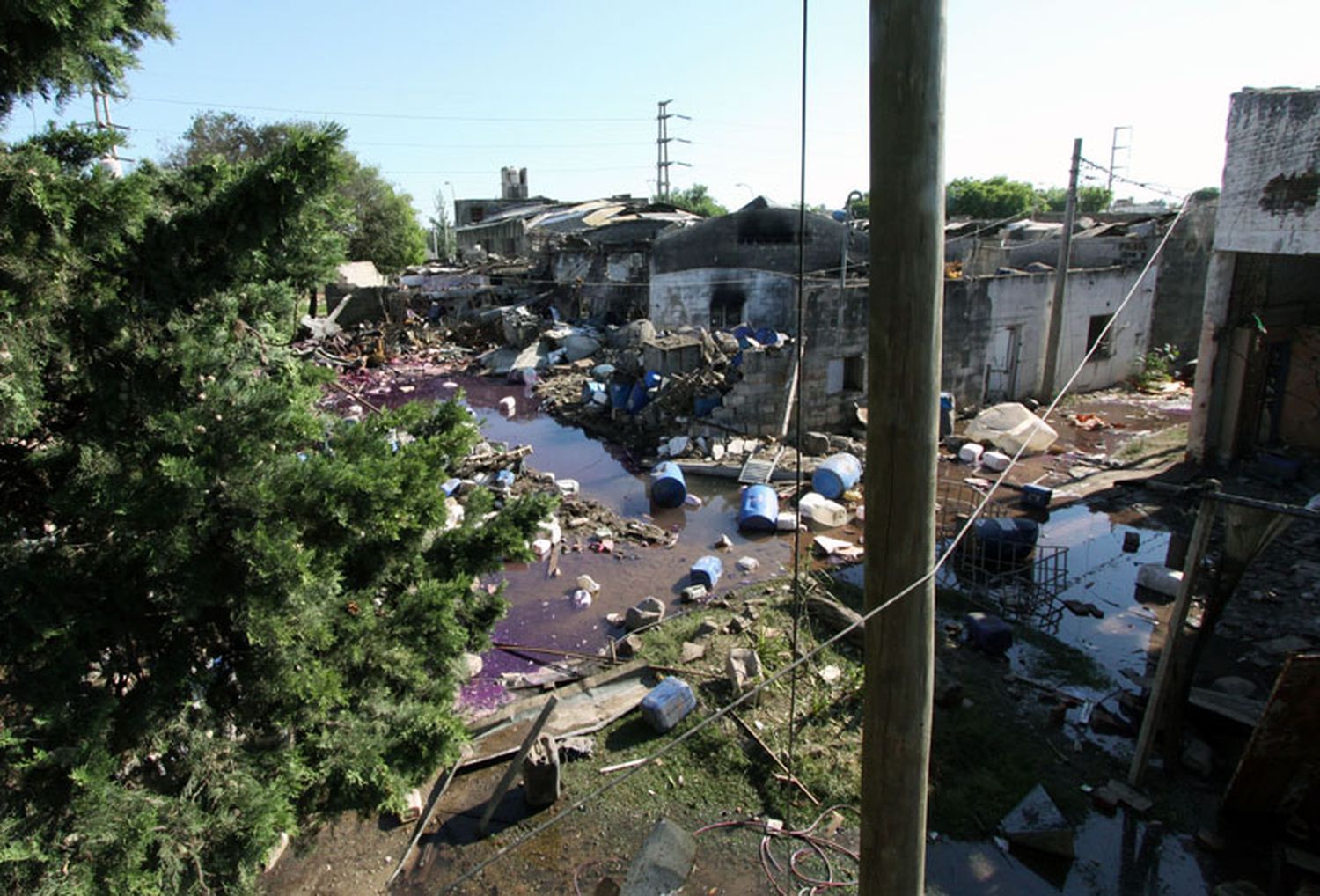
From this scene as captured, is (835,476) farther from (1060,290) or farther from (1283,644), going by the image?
(1060,290)

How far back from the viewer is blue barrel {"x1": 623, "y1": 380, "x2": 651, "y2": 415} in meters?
16.5

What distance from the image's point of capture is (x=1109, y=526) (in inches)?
443

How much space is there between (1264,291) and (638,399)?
465 inches

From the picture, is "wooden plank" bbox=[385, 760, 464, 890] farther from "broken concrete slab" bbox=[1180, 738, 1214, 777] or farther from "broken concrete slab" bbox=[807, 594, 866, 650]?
"broken concrete slab" bbox=[1180, 738, 1214, 777]

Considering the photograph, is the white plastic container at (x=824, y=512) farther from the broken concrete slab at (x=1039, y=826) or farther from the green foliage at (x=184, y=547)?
the green foliage at (x=184, y=547)

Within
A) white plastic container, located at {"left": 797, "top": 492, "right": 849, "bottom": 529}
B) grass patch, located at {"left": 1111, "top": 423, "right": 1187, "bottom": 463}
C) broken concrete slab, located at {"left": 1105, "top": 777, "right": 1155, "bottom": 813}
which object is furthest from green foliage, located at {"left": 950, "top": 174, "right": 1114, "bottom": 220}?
broken concrete slab, located at {"left": 1105, "top": 777, "right": 1155, "bottom": 813}

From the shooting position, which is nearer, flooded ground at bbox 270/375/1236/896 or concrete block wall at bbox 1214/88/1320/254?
flooded ground at bbox 270/375/1236/896

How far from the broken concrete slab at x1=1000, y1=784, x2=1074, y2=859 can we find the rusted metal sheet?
1213 mm

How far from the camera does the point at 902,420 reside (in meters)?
2.48

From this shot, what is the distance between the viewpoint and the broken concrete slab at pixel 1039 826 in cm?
Result: 517

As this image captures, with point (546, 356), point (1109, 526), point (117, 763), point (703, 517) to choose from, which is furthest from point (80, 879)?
point (546, 356)

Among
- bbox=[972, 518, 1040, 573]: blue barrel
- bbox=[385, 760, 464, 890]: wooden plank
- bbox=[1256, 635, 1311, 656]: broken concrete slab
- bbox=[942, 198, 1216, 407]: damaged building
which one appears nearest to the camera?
bbox=[385, 760, 464, 890]: wooden plank

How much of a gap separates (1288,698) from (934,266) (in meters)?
4.72

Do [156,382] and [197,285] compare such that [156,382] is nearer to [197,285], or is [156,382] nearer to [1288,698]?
[197,285]
